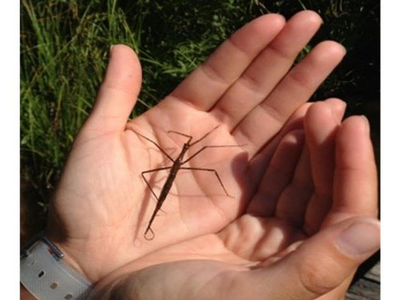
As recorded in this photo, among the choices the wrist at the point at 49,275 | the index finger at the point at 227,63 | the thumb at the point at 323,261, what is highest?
the index finger at the point at 227,63

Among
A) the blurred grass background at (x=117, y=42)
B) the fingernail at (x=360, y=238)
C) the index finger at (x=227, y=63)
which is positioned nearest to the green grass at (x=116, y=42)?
the blurred grass background at (x=117, y=42)

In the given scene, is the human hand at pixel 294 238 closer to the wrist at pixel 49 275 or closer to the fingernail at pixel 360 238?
the fingernail at pixel 360 238

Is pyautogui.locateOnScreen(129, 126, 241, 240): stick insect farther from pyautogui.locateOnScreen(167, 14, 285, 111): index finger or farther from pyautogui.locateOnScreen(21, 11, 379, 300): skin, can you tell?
pyautogui.locateOnScreen(167, 14, 285, 111): index finger

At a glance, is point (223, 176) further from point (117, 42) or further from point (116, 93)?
point (117, 42)

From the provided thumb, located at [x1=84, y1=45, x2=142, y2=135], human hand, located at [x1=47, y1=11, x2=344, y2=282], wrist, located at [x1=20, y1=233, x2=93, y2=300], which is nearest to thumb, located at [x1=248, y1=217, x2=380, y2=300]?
human hand, located at [x1=47, y1=11, x2=344, y2=282]

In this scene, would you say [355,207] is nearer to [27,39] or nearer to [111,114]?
[111,114]

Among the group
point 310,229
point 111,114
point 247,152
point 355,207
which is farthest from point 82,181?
point 355,207
